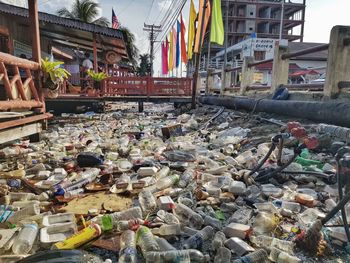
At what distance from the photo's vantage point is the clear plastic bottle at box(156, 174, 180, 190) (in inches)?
128

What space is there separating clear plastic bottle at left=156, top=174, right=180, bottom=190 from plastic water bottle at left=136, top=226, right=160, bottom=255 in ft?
3.63

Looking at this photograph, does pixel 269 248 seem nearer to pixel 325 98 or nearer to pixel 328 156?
pixel 328 156

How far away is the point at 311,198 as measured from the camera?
268 cm

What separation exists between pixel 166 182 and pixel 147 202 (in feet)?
1.96

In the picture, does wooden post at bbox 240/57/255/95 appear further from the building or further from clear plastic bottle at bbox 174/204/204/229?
the building

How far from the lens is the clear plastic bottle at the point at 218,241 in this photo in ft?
6.63

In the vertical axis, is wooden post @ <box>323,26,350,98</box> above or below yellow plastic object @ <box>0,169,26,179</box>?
above

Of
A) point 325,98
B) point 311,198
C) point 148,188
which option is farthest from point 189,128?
point 311,198

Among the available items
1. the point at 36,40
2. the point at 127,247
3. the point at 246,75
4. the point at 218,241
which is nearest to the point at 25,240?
the point at 127,247

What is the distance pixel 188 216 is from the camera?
246cm

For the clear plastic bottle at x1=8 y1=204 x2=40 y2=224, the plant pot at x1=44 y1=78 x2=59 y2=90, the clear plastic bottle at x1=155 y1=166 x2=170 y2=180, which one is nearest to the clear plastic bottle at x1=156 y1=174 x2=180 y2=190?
the clear plastic bottle at x1=155 y1=166 x2=170 y2=180

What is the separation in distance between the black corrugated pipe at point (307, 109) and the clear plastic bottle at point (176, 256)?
3.68m

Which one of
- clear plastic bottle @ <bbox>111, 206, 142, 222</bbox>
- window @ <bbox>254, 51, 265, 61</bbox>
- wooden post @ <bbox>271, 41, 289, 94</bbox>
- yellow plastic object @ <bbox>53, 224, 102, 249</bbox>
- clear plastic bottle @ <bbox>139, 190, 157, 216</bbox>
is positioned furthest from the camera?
window @ <bbox>254, 51, 265, 61</bbox>

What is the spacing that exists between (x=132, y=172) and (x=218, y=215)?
169 centimetres
